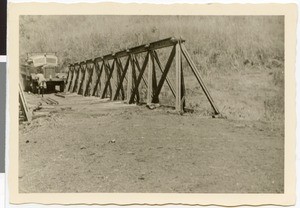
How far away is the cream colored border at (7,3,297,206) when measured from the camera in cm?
218

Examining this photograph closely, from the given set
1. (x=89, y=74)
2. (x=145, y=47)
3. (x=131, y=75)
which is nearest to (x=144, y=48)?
→ (x=145, y=47)

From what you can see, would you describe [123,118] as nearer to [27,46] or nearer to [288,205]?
[27,46]

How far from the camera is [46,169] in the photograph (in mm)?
2193

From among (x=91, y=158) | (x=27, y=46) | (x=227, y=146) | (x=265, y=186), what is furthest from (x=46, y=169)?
(x=265, y=186)

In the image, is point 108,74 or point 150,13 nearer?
point 150,13

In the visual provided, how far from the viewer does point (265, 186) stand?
2189 mm

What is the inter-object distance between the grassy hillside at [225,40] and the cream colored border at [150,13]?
27mm

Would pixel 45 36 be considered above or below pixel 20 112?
above

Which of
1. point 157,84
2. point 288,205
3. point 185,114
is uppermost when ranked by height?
point 157,84

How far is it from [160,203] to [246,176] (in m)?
0.40

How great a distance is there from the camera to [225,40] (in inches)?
87.4

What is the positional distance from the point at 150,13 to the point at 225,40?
36cm

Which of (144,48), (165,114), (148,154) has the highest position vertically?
(144,48)

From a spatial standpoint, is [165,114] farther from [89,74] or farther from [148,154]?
[89,74]
